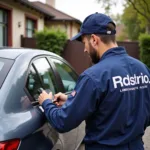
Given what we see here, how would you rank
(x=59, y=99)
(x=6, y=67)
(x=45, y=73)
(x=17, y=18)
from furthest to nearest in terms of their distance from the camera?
(x=17, y=18), (x=45, y=73), (x=59, y=99), (x=6, y=67)

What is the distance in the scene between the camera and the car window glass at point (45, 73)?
310cm

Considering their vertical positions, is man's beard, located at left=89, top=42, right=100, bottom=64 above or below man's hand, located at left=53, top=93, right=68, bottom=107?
above

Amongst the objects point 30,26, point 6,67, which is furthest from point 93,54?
point 30,26

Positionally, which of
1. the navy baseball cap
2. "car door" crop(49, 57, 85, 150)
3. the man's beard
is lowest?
"car door" crop(49, 57, 85, 150)

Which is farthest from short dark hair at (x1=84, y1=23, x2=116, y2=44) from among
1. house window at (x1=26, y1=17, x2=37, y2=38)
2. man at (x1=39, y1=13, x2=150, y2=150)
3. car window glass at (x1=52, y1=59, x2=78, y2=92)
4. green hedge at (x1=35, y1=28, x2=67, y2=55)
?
house window at (x1=26, y1=17, x2=37, y2=38)

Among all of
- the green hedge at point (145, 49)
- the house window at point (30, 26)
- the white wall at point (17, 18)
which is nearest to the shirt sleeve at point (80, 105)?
the green hedge at point (145, 49)

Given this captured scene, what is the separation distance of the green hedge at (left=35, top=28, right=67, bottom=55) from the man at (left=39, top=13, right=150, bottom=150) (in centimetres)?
1214

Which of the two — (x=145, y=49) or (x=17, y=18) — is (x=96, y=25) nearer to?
(x=145, y=49)

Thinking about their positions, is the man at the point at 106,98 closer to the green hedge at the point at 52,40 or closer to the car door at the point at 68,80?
the car door at the point at 68,80

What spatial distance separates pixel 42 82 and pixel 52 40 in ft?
37.2

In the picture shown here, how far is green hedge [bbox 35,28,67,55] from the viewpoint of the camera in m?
14.3

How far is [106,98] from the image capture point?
2047 mm

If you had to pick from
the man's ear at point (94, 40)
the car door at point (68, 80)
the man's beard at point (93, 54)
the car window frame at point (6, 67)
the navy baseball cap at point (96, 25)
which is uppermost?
the navy baseball cap at point (96, 25)

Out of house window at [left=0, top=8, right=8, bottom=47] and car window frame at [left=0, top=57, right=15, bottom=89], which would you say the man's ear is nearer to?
car window frame at [left=0, top=57, right=15, bottom=89]
